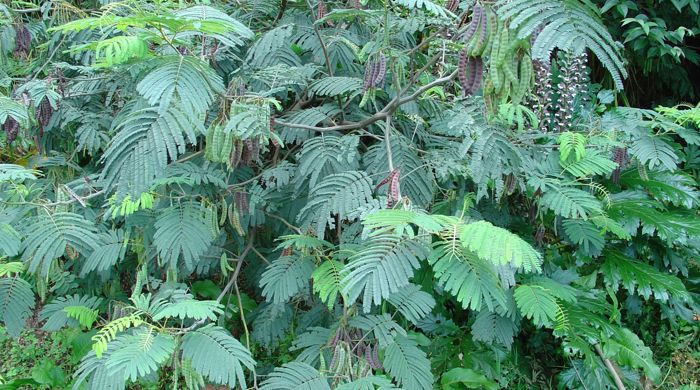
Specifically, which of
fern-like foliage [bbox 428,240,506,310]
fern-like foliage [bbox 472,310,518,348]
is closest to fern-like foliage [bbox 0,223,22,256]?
fern-like foliage [bbox 428,240,506,310]

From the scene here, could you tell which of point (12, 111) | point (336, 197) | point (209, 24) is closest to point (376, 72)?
point (336, 197)

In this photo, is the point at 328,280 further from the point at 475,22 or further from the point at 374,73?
the point at 475,22

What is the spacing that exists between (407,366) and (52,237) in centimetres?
138

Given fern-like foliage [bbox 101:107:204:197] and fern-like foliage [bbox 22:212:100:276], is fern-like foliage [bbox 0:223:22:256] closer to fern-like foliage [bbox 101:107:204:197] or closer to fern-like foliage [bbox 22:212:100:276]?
fern-like foliage [bbox 22:212:100:276]

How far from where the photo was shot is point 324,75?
295 centimetres

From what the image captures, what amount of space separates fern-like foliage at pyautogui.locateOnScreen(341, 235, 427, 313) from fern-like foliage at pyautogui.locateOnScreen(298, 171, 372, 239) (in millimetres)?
455

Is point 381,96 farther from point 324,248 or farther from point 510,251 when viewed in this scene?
point 510,251

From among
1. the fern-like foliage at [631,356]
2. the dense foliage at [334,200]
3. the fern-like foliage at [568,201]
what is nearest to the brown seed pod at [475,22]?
the dense foliage at [334,200]

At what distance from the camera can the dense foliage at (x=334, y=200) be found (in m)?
1.81

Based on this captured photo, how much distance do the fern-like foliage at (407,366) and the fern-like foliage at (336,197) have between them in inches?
20.2

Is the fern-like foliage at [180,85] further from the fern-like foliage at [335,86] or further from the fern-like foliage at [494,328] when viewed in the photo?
the fern-like foliage at [494,328]

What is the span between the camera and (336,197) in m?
2.27

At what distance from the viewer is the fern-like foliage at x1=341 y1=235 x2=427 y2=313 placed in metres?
1.70

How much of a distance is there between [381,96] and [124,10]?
127 cm
